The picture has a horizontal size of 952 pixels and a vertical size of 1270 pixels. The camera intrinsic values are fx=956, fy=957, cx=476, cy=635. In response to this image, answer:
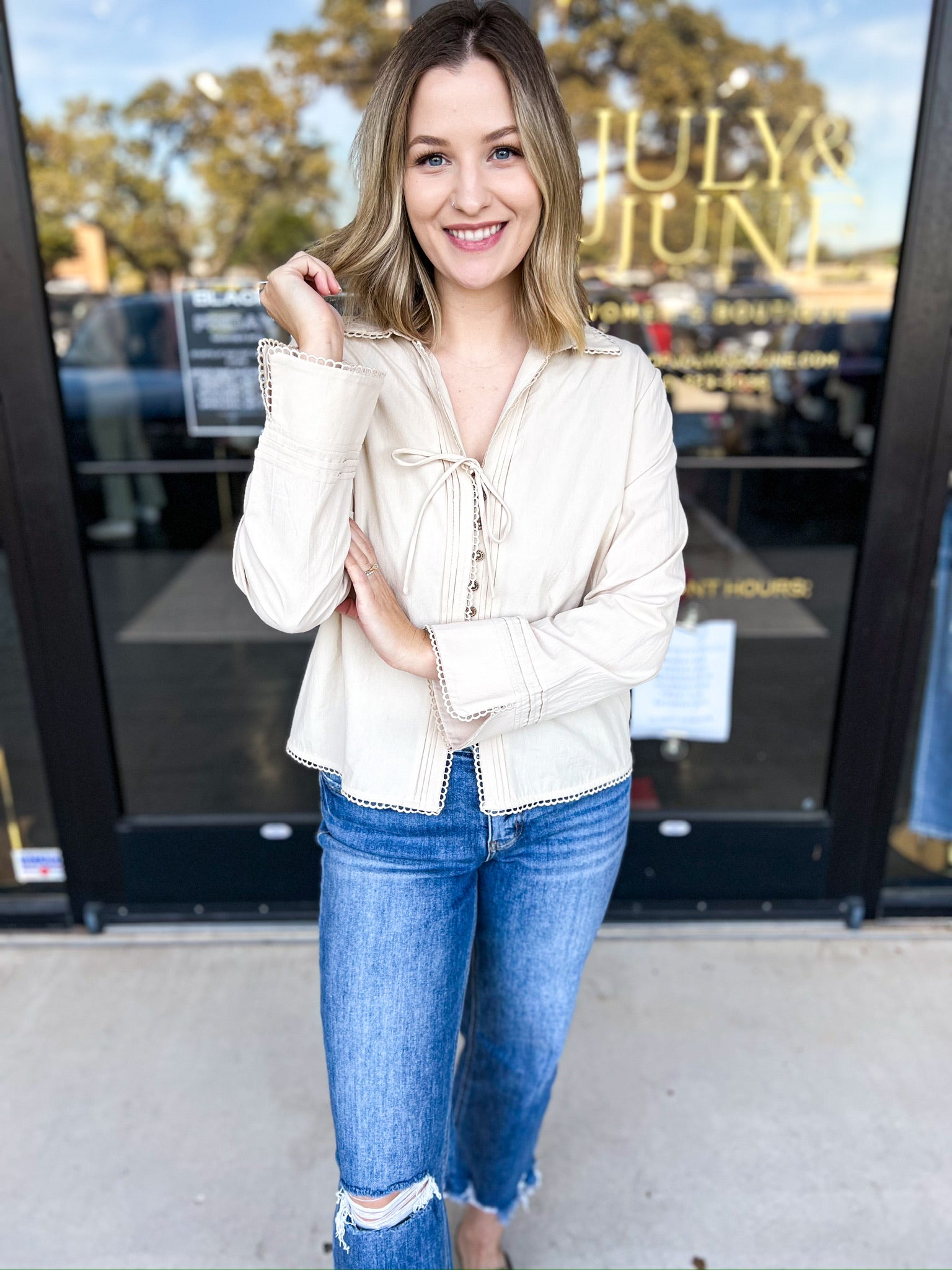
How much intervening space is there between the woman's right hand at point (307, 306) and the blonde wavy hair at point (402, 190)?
89mm

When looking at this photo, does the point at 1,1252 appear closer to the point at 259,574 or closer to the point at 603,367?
the point at 259,574

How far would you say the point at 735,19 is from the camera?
2133 millimetres

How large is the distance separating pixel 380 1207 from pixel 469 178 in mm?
1361

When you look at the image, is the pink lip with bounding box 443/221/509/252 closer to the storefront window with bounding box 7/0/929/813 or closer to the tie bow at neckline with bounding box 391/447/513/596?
the tie bow at neckline with bounding box 391/447/513/596

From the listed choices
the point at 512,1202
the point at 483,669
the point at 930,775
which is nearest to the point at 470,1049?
the point at 512,1202

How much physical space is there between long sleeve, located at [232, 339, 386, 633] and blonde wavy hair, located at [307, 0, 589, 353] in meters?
0.20

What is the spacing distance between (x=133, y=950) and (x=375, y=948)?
1553mm

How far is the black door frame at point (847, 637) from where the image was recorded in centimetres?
216

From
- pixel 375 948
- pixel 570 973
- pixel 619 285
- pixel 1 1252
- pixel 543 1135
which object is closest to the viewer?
pixel 375 948

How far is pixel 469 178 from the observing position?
1.20 meters

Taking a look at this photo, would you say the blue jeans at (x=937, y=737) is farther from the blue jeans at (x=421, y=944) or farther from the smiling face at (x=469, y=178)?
the smiling face at (x=469, y=178)

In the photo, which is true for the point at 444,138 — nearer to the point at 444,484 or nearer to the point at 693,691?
the point at 444,484

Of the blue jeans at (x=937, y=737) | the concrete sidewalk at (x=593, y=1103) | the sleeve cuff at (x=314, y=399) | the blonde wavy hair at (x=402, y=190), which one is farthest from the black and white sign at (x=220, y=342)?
the blue jeans at (x=937, y=737)

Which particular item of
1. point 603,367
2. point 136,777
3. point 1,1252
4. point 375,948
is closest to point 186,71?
point 603,367
